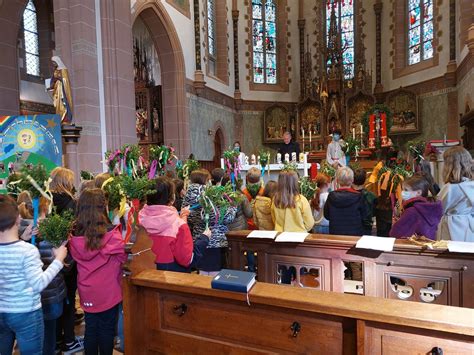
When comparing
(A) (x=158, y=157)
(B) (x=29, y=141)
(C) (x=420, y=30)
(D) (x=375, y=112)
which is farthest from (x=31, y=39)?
(C) (x=420, y=30)

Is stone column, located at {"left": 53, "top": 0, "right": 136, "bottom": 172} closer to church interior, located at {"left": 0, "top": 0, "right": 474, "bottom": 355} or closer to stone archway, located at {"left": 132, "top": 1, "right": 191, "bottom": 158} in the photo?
church interior, located at {"left": 0, "top": 0, "right": 474, "bottom": 355}

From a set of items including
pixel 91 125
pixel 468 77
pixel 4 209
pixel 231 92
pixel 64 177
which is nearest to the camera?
pixel 4 209

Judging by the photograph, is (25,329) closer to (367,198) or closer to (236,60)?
(367,198)

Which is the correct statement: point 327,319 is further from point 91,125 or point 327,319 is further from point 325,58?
point 325,58

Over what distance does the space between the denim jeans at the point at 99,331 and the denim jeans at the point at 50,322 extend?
0.78ft

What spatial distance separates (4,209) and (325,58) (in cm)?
1617

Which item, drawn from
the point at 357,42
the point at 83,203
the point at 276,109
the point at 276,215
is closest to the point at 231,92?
the point at 276,109

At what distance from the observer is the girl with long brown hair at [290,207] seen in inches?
144

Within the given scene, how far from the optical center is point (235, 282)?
181cm

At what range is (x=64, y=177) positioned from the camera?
3.29 meters

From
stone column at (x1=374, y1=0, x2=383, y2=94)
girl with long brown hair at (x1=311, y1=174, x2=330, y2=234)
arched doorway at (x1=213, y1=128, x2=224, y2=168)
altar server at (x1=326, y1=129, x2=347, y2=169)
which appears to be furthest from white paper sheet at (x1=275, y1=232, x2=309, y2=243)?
stone column at (x1=374, y1=0, x2=383, y2=94)

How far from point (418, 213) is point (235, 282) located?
6.45 ft

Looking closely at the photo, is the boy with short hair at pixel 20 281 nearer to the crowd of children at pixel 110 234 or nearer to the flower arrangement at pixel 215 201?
the crowd of children at pixel 110 234

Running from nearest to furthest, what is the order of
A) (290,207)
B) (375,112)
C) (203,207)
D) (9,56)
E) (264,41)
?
1. (203,207)
2. (290,207)
3. (9,56)
4. (375,112)
5. (264,41)
